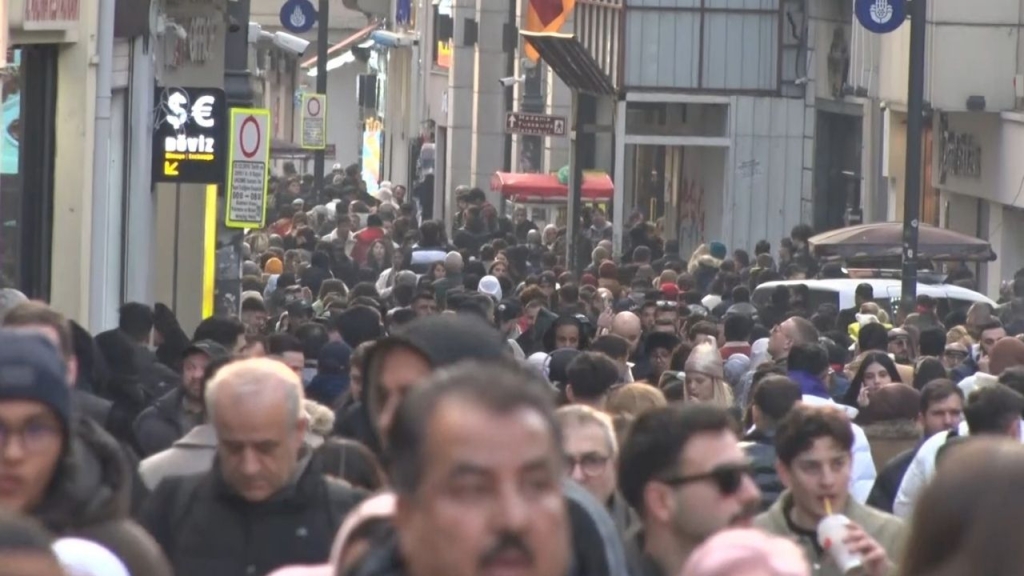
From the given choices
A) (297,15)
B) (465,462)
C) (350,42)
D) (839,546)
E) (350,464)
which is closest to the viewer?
(465,462)

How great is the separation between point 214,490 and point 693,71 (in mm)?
35825

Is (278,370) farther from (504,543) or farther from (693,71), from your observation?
(693,71)

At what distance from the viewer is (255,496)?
609cm

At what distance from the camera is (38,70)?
1733 cm

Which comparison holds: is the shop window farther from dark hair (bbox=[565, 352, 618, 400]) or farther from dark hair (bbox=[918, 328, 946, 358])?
dark hair (bbox=[565, 352, 618, 400])

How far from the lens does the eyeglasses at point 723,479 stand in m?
5.48

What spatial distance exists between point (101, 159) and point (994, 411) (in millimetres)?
9737

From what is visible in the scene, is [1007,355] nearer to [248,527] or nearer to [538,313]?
[538,313]

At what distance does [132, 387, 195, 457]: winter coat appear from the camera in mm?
9508

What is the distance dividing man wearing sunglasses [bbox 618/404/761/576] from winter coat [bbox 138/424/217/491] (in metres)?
2.15

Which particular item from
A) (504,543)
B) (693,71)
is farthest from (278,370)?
(693,71)

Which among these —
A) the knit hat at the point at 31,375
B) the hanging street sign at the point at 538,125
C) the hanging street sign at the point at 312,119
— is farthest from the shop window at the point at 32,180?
the hanging street sign at the point at 312,119

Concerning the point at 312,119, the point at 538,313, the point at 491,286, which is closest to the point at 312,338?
the point at 538,313

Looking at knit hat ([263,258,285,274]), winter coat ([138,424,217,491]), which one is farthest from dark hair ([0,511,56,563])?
knit hat ([263,258,285,274])
